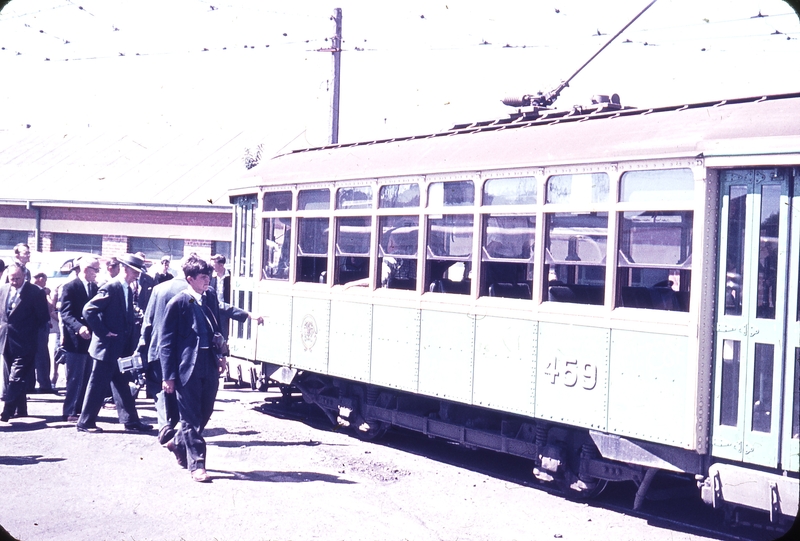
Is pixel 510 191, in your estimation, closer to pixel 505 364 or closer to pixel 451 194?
pixel 451 194

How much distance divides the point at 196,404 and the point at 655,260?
3768mm

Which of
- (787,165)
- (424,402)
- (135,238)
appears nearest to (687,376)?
(787,165)

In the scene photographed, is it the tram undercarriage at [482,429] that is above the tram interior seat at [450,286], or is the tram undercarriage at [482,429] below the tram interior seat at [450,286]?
below

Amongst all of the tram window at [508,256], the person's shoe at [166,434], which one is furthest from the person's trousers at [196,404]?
the tram window at [508,256]

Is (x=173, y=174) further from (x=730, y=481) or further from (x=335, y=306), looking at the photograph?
(x=730, y=481)

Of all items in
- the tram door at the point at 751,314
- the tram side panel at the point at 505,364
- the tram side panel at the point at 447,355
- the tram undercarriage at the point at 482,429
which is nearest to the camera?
the tram door at the point at 751,314

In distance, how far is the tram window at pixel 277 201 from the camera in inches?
417

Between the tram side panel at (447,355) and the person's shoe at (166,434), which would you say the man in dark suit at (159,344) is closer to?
the person's shoe at (166,434)

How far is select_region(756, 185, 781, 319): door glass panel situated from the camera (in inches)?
243

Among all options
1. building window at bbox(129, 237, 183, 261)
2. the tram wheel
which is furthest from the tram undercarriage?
building window at bbox(129, 237, 183, 261)

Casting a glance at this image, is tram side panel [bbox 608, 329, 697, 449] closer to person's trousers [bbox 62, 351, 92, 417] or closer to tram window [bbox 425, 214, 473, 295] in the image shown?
tram window [bbox 425, 214, 473, 295]

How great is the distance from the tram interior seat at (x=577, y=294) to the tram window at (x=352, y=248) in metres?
2.35

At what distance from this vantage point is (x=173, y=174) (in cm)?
2841

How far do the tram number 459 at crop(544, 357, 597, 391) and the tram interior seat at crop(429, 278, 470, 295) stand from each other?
1311 millimetres
